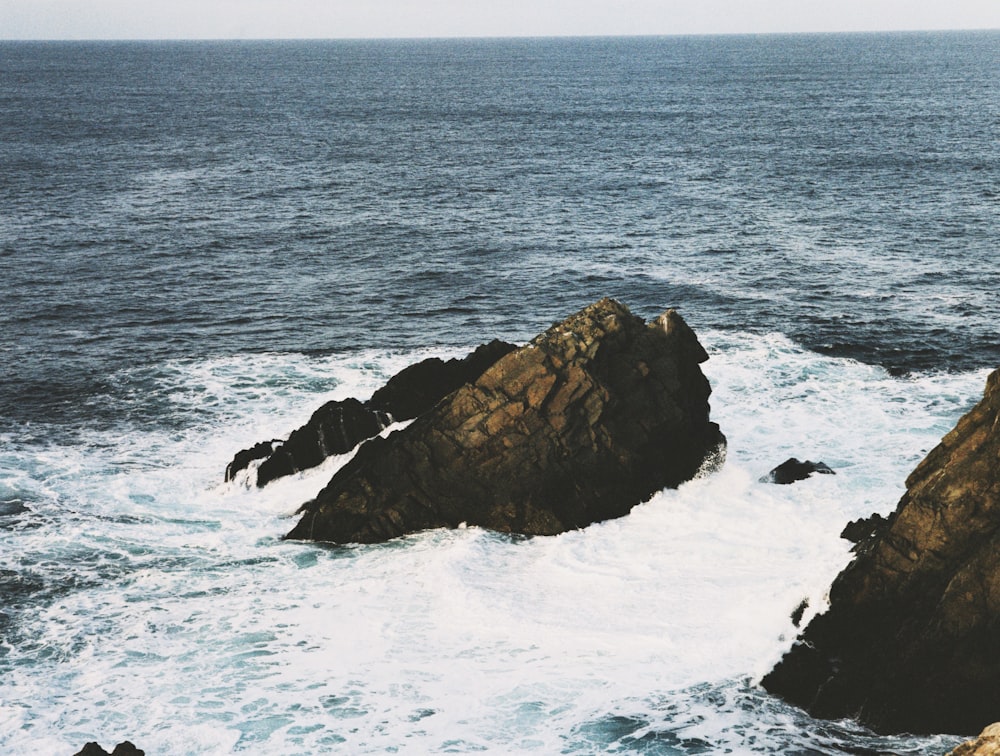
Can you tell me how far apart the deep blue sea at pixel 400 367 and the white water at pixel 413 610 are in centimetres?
10

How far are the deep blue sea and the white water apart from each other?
10cm

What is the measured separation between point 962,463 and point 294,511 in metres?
19.9

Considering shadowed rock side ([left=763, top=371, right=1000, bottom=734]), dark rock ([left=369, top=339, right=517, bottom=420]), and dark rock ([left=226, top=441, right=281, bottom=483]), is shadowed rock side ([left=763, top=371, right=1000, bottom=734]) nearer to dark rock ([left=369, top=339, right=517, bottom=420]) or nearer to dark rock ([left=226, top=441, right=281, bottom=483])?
dark rock ([left=369, top=339, right=517, bottom=420])

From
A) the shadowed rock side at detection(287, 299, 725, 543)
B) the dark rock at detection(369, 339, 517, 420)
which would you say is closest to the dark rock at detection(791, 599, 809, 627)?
the shadowed rock side at detection(287, 299, 725, 543)

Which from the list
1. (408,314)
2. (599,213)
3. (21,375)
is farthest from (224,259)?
(599,213)

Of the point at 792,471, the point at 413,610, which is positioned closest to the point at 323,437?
the point at 413,610

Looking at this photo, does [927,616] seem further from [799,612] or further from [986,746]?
[986,746]

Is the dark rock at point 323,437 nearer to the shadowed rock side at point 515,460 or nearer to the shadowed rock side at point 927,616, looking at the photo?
the shadowed rock side at point 515,460

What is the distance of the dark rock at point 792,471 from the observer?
35625 mm

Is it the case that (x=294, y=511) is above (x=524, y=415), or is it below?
below

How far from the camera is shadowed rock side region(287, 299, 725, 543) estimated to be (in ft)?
109

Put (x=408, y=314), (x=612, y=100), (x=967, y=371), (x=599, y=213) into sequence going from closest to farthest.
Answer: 1. (x=967, y=371)
2. (x=408, y=314)
3. (x=599, y=213)
4. (x=612, y=100)

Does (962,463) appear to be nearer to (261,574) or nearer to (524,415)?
(524,415)

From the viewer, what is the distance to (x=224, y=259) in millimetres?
65750
